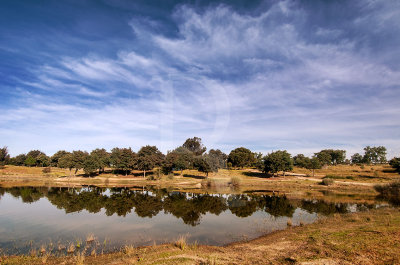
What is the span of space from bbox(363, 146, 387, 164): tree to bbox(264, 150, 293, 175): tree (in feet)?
398

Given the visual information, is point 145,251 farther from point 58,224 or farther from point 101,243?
point 58,224

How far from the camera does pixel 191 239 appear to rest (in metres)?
21.5

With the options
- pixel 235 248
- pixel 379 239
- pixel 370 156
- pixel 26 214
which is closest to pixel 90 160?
pixel 26 214

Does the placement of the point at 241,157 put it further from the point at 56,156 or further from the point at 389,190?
the point at 56,156

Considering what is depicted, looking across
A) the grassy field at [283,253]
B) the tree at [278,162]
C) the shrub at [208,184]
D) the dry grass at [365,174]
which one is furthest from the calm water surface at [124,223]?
the dry grass at [365,174]

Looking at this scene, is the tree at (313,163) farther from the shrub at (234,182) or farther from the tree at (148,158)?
the tree at (148,158)

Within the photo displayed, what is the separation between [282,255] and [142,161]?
8301 cm

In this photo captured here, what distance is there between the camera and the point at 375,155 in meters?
167

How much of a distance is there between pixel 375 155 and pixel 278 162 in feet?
429

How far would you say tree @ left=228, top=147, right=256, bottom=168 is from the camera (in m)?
133

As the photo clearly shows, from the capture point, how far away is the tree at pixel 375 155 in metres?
164

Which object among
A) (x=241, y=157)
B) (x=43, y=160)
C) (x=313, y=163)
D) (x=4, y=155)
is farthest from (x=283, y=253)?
(x=4, y=155)

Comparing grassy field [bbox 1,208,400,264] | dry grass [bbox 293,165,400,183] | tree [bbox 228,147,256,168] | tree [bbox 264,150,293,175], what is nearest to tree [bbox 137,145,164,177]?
tree [bbox 264,150,293,175]

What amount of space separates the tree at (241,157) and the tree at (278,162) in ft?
123
